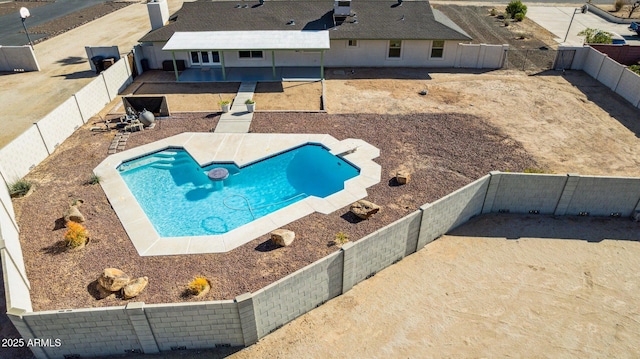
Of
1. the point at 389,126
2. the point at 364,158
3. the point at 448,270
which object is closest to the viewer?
Result: the point at 448,270

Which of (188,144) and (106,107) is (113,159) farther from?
(106,107)

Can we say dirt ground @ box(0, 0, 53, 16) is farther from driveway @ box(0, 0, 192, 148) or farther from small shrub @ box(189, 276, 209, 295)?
small shrub @ box(189, 276, 209, 295)

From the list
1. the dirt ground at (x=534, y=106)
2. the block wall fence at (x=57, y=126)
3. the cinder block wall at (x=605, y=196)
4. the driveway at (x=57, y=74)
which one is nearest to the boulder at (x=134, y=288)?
the block wall fence at (x=57, y=126)

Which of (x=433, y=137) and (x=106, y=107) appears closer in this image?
(x=433, y=137)

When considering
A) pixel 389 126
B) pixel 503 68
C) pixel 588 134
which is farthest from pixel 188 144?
pixel 503 68

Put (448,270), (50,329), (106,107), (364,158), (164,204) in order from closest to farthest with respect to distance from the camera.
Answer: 1. (50,329)
2. (448,270)
3. (164,204)
4. (364,158)
5. (106,107)

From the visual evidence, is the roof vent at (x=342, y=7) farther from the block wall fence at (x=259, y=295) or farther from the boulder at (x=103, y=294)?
the boulder at (x=103, y=294)

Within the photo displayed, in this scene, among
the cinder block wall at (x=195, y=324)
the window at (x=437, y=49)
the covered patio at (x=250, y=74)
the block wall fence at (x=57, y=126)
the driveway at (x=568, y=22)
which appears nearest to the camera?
the cinder block wall at (x=195, y=324)
